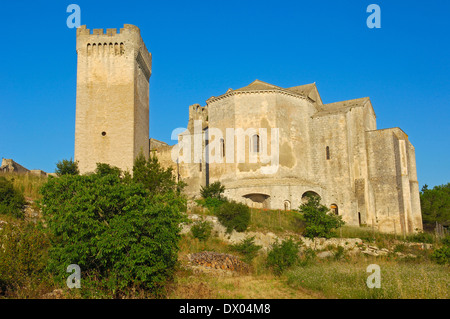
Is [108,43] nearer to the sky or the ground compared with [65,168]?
nearer to the sky

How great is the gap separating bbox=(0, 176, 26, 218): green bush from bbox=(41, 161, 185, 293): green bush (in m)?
6.85

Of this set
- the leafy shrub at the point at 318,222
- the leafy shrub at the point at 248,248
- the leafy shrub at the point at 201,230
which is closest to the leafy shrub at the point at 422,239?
the leafy shrub at the point at 318,222

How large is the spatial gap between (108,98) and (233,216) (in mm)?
13904

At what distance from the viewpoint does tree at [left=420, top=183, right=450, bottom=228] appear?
34.8m

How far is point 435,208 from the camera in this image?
116 feet

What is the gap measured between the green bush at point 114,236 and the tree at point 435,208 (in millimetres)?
29769

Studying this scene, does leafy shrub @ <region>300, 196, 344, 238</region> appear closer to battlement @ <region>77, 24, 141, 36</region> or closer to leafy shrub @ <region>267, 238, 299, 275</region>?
leafy shrub @ <region>267, 238, 299, 275</region>

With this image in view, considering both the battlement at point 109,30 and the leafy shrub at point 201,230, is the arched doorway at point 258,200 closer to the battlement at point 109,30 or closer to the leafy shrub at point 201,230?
the leafy shrub at point 201,230

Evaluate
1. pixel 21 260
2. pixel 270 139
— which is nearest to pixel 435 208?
pixel 270 139

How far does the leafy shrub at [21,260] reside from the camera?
10648 mm

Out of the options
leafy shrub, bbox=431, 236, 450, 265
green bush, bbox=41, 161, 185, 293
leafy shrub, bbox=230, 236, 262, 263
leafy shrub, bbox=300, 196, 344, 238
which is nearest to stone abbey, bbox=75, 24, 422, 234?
leafy shrub, bbox=300, 196, 344, 238

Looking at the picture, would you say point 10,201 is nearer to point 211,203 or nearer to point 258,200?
point 211,203
